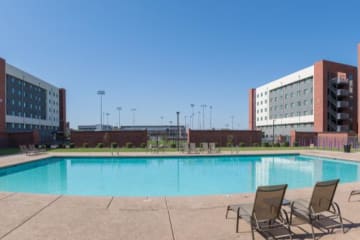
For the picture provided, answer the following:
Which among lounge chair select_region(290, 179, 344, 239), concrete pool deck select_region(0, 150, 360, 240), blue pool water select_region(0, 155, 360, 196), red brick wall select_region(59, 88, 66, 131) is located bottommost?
blue pool water select_region(0, 155, 360, 196)

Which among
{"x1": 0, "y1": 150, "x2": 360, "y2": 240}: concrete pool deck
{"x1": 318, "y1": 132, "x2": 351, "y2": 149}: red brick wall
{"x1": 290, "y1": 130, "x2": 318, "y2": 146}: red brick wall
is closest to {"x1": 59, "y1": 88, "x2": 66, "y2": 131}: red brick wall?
{"x1": 290, "y1": 130, "x2": 318, "y2": 146}: red brick wall

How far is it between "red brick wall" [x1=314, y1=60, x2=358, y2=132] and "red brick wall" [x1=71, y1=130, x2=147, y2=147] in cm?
2791

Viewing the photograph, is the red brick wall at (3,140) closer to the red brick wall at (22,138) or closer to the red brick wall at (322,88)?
the red brick wall at (22,138)

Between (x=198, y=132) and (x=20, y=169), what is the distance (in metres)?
18.3

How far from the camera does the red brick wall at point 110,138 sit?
91.9ft

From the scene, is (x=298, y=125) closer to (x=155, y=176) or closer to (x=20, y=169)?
(x=155, y=176)

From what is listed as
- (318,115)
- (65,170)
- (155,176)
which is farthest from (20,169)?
(318,115)

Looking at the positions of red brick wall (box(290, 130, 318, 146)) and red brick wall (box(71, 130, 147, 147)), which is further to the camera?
red brick wall (box(290, 130, 318, 146))

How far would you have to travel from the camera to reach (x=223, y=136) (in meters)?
29.5

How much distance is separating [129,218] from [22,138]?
92.5ft

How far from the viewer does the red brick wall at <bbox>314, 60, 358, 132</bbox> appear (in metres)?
39.2

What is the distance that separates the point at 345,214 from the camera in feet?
17.1

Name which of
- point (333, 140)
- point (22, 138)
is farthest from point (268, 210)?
point (22, 138)

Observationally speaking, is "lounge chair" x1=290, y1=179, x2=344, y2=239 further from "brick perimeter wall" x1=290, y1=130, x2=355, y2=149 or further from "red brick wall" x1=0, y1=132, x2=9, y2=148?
"red brick wall" x1=0, y1=132, x2=9, y2=148
